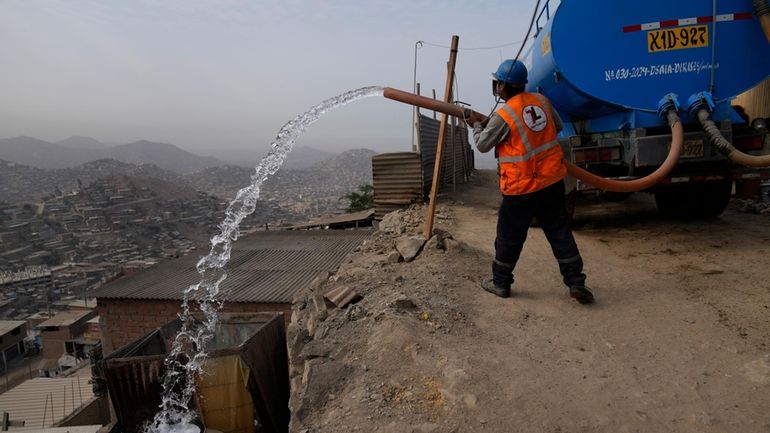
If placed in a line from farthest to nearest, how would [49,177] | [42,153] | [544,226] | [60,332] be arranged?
1. [42,153]
2. [49,177]
3. [60,332]
4. [544,226]

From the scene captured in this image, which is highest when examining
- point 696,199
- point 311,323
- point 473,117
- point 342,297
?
point 473,117

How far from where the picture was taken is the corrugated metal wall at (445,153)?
32.0ft

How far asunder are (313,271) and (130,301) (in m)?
3.86

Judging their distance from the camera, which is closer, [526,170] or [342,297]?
[526,170]

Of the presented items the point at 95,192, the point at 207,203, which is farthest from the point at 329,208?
the point at 95,192

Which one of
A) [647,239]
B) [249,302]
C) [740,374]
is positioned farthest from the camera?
[249,302]

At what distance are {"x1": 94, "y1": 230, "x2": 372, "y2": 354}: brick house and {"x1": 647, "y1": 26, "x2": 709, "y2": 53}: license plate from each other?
6.02m

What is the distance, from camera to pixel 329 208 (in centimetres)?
4272

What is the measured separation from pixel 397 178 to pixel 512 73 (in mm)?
5865

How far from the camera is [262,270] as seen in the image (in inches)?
426

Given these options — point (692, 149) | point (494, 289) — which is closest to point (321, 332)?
point (494, 289)

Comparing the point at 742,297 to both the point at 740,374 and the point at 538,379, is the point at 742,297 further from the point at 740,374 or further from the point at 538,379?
the point at 538,379

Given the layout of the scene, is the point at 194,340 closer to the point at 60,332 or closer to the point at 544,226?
the point at 544,226

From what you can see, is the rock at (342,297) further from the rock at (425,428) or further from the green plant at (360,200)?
the green plant at (360,200)
